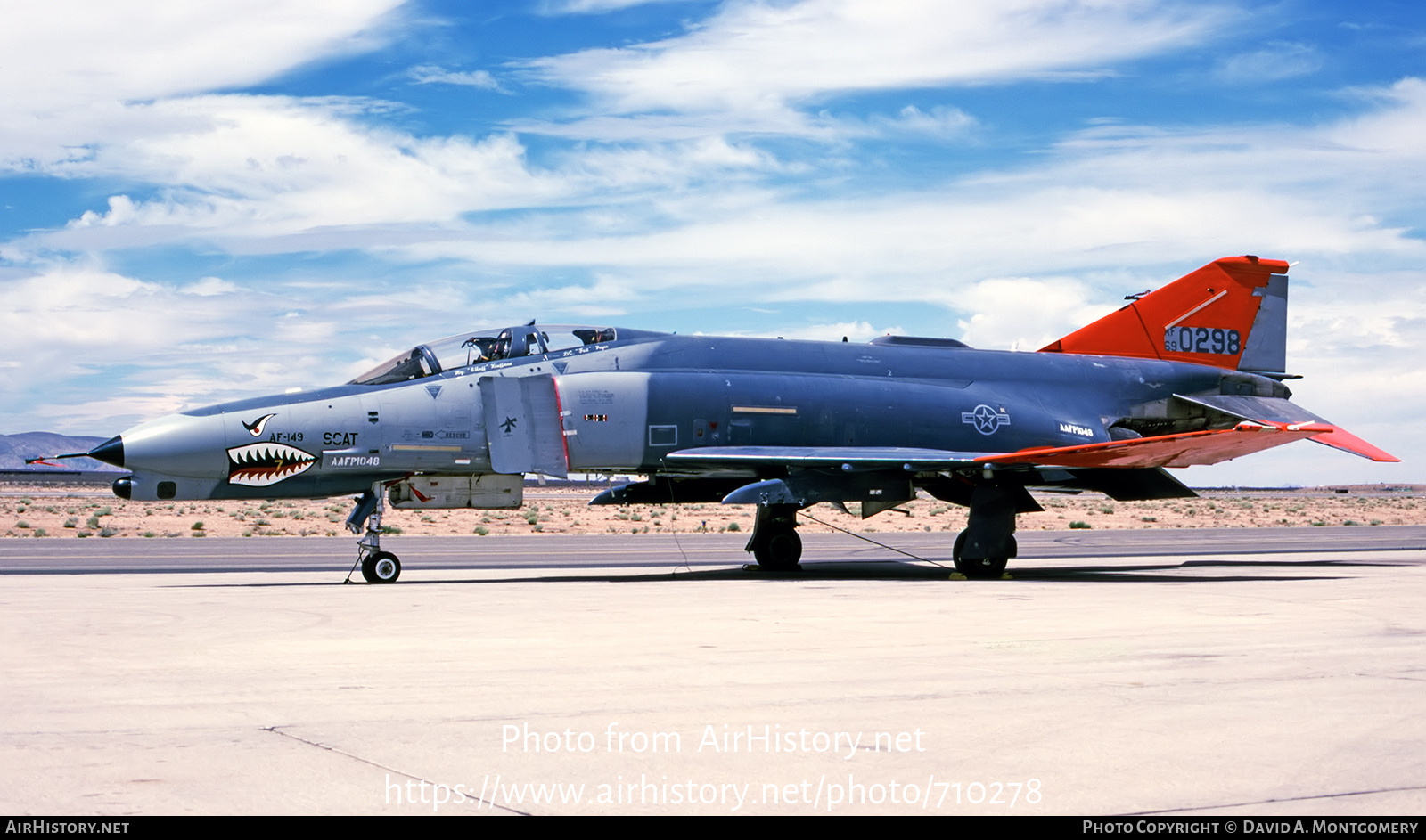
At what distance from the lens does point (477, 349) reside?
17547 mm

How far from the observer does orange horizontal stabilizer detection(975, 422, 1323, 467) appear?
16.8 m

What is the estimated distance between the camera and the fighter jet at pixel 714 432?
16.0 metres

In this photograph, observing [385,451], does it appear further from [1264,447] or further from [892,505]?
[1264,447]

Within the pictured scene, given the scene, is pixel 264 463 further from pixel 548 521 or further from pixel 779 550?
pixel 548 521

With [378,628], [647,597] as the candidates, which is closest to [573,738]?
[378,628]

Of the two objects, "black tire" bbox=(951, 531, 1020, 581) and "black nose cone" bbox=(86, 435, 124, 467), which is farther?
"black tire" bbox=(951, 531, 1020, 581)

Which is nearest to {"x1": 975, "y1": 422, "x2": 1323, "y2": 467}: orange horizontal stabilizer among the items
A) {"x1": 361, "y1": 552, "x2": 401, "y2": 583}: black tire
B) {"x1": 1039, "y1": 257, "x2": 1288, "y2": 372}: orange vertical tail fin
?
{"x1": 1039, "y1": 257, "x2": 1288, "y2": 372}: orange vertical tail fin

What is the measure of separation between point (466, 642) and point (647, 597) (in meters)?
4.54

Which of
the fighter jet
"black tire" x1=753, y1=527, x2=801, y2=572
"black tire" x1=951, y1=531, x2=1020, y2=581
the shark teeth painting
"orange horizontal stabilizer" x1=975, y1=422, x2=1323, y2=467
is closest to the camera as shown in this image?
the shark teeth painting

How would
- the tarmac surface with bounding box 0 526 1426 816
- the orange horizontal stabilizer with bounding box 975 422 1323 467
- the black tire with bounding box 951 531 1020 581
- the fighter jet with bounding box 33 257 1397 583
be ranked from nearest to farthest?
the tarmac surface with bounding box 0 526 1426 816
the fighter jet with bounding box 33 257 1397 583
the orange horizontal stabilizer with bounding box 975 422 1323 467
the black tire with bounding box 951 531 1020 581

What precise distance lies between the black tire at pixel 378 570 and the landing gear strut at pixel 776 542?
619 cm

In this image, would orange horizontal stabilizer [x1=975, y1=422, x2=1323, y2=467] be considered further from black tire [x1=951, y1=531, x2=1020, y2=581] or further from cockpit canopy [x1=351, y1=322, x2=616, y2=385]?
cockpit canopy [x1=351, y1=322, x2=616, y2=385]

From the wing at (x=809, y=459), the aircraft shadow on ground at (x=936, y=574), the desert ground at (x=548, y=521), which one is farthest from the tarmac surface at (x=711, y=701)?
the desert ground at (x=548, y=521)

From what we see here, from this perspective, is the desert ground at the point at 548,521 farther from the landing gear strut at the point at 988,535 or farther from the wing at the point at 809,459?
the wing at the point at 809,459
